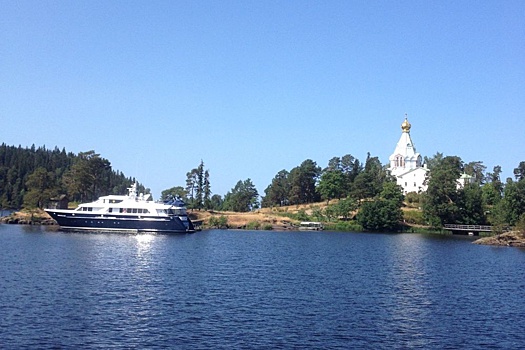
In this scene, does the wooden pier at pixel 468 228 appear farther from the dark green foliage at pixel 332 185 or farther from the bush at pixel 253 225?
the bush at pixel 253 225

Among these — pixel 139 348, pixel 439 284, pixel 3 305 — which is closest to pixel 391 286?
pixel 439 284

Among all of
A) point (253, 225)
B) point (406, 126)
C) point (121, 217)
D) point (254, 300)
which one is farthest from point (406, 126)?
point (254, 300)

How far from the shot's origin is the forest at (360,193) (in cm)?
12000

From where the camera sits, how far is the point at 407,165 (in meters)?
158

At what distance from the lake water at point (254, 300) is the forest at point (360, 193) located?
50.2m

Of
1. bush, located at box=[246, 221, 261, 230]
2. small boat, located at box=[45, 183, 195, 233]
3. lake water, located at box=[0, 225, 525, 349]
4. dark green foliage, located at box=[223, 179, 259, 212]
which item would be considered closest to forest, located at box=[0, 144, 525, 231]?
dark green foliage, located at box=[223, 179, 259, 212]

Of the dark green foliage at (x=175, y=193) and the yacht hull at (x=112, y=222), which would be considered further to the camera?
the dark green foliage at (x=175, y=193)

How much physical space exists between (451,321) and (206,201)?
116349 mm

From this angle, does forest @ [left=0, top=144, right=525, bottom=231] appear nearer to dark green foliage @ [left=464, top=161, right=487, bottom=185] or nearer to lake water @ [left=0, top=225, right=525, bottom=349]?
dark green foliage @ [left=464, top=161, right=487, bottom=185]

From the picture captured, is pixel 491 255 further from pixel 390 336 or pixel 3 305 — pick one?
pixel 3 305

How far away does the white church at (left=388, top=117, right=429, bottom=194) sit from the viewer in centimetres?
15324

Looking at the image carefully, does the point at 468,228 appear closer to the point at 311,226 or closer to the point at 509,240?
the point at 509,240

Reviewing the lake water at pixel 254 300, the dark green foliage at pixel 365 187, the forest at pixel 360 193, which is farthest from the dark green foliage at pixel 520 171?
the lake water at pixel 254 300

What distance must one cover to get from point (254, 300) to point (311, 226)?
88370mm
